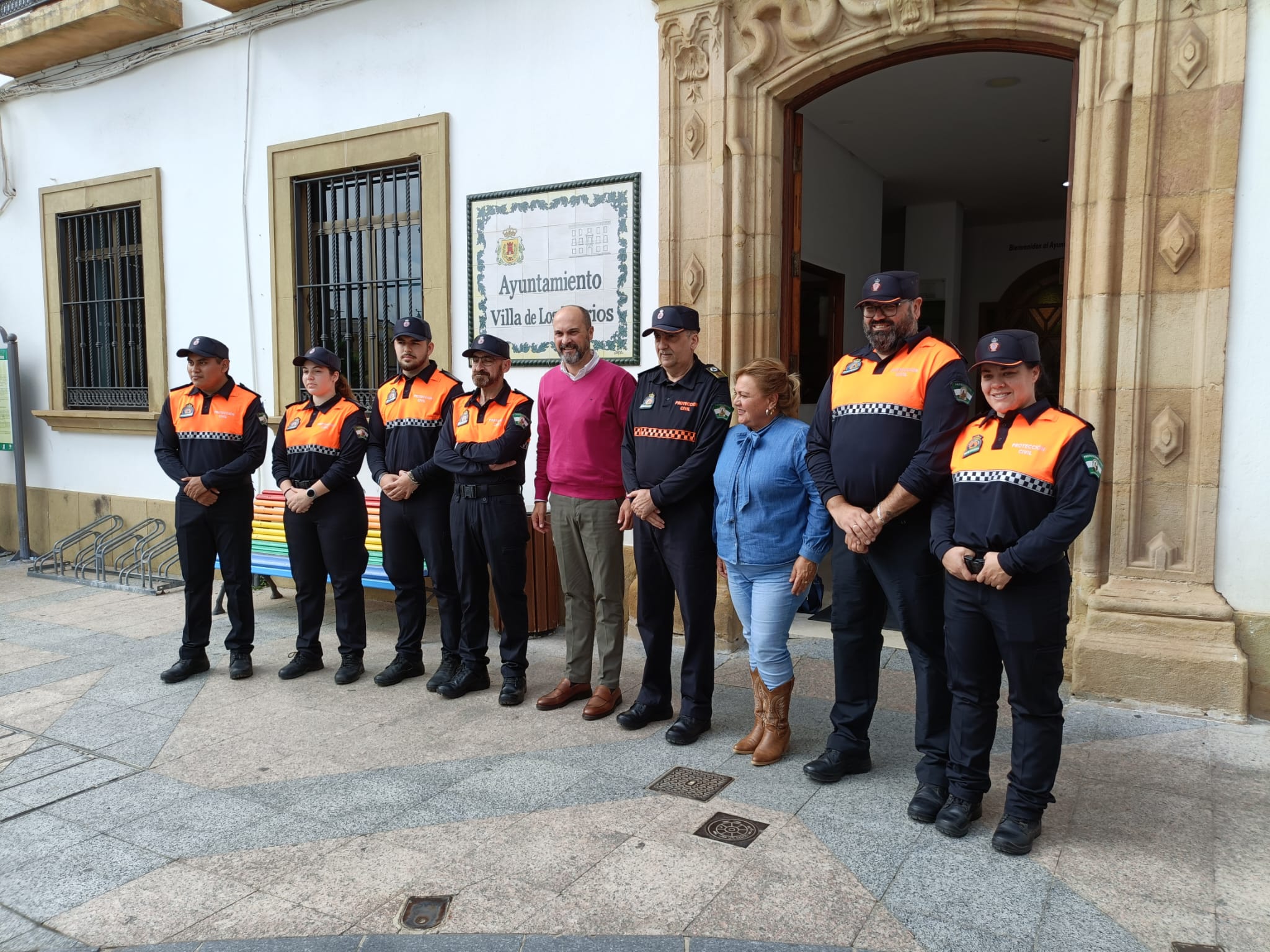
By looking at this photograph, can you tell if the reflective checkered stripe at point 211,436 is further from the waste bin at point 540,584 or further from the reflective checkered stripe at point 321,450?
the waste bin at point 540,584

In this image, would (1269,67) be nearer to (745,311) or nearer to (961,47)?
(961,47)

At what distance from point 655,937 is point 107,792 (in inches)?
97.1

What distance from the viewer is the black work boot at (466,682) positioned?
495 centimetres

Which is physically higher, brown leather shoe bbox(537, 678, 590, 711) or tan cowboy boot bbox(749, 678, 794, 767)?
tan cowboy boot bbox(749, 678, 794, 767)

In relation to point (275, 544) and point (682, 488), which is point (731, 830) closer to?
point (682, 488)

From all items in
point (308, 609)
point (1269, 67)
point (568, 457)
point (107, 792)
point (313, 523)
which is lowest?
point (107, 792)

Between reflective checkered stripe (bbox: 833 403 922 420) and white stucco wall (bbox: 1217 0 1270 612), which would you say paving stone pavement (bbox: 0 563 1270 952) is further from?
reflective checkered stripe (bbox: 833 403 922 420)

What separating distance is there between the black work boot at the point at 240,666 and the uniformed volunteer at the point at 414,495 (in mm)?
737

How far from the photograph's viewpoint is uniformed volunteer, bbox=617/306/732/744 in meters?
4.20

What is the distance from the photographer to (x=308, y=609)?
546 centimetres

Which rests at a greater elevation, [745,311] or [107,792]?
[745,311]

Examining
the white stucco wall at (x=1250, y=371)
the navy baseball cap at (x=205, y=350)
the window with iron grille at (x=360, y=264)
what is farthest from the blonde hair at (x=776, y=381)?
the window with iron grille at (x=360, y=264)

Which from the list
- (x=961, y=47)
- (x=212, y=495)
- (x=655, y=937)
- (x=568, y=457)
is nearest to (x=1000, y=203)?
(x=961, y=47)

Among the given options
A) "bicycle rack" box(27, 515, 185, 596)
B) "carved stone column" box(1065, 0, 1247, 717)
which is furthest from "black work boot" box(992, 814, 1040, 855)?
"bicycle rack" box(27, 515, 185, 596)
